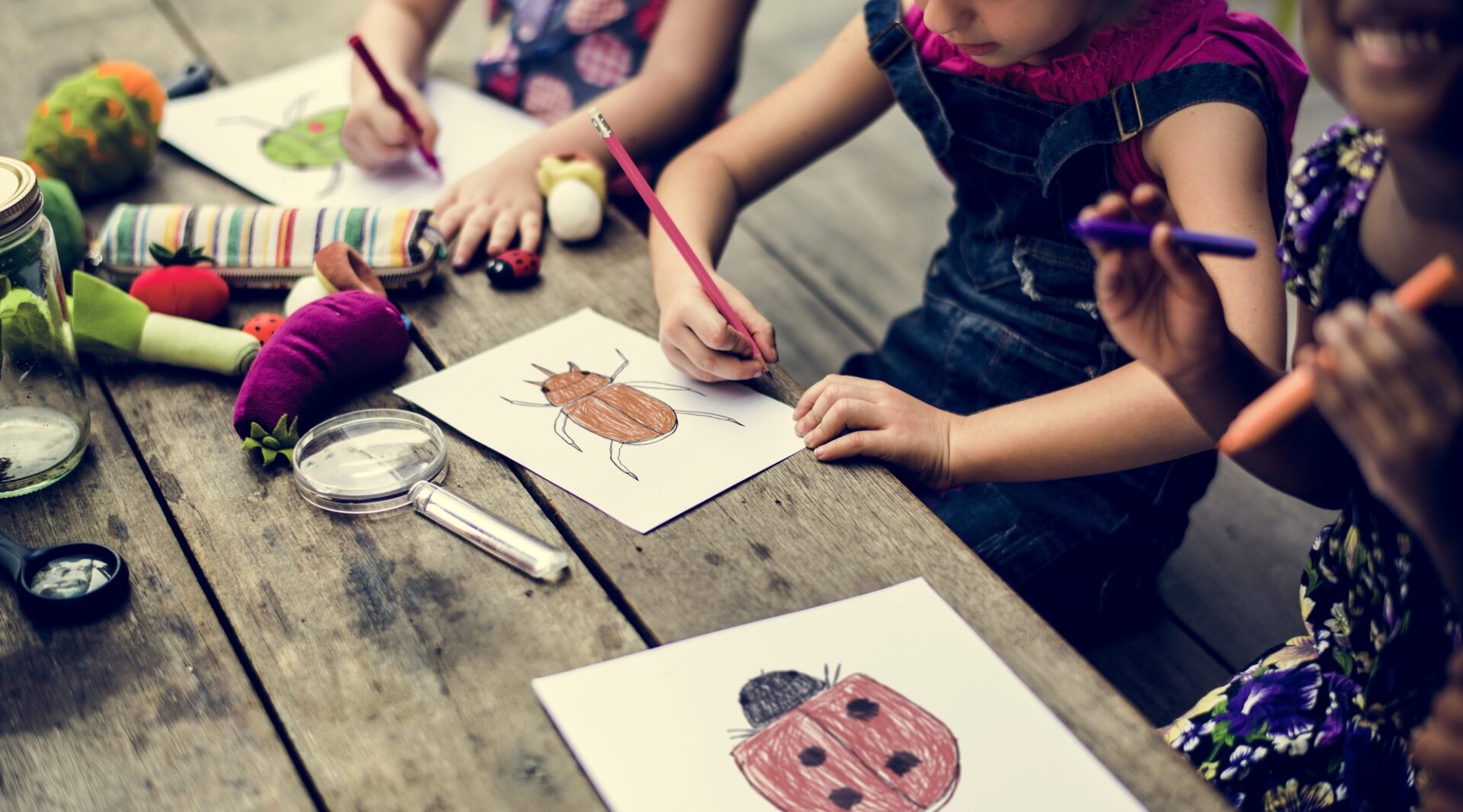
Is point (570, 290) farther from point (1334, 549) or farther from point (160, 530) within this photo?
point (1334, 549)

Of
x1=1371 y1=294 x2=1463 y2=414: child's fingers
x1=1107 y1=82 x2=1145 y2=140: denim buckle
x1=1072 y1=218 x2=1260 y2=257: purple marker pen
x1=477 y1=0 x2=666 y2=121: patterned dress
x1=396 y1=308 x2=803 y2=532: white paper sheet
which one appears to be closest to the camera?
x1=1371 y1=294 x2=1463 y2=414: child's fingers

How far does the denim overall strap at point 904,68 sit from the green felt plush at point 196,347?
0.62 meters

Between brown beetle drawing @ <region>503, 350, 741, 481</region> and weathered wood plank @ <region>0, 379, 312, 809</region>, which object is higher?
weathered wood plank @ <region>0, 379, 312, 809</region>

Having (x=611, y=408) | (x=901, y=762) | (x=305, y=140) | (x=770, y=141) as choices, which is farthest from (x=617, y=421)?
(x=305, y=140)

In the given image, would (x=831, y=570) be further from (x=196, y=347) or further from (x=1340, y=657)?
(x=196, y=347)

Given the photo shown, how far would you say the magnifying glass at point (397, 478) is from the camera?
0.73 meters

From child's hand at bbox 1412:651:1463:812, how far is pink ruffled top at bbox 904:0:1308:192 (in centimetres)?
53

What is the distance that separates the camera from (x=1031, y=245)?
1054 mm

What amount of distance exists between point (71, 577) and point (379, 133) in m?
Answer: 0.60

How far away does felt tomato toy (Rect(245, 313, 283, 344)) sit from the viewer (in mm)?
917

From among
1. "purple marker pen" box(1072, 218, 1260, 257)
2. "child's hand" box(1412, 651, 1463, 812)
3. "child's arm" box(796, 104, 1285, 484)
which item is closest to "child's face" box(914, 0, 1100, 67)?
"child's arm" box(796, 104, 1285, 484)

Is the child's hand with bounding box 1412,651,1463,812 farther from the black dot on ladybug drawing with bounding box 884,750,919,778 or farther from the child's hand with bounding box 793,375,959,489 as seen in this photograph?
the child's hand with bounding box 793,375,959,489

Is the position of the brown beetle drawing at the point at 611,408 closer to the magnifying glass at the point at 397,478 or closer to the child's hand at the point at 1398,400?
the magnifying glass at the point at 397,478

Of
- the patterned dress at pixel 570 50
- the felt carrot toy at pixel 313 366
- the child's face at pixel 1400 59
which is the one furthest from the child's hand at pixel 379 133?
the child's face at pixel 1400 59
